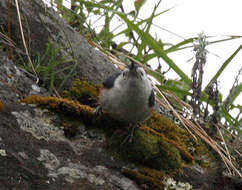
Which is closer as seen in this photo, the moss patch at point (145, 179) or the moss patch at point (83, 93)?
the moss patch at point (145, 179)

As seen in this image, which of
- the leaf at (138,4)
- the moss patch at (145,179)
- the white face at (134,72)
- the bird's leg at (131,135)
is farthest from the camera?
the leaf at (138,4)

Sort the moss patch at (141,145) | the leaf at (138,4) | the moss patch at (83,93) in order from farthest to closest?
the leaf at (138,4), the moss patch at (83,93), the moss patch at (141,145)

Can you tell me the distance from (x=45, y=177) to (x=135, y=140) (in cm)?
90

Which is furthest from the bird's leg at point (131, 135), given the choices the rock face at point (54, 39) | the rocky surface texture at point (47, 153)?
the rock face at point (54, 39)

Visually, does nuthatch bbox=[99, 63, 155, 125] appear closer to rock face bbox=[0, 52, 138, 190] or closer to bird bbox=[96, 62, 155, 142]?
A: bird bbox=[96, 62, 155, 142]

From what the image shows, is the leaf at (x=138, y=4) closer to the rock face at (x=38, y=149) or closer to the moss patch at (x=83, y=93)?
the moss patch at (x=83, y=93)

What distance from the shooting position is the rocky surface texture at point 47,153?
5.64 feet

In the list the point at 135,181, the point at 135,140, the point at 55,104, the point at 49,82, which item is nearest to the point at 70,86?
the point at 49,82

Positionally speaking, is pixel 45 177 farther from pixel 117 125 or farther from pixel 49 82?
pixel 49 82

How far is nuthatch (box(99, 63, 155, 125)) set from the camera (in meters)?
2.60

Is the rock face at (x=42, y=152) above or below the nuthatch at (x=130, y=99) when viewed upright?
below

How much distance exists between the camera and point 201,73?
2455mm

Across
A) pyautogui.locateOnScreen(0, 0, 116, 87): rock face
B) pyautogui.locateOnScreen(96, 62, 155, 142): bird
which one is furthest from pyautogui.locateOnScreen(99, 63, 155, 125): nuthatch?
pyautogui.locateOnScreen(0, 0, 116, 87): rock face

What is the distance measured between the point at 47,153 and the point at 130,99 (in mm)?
913
